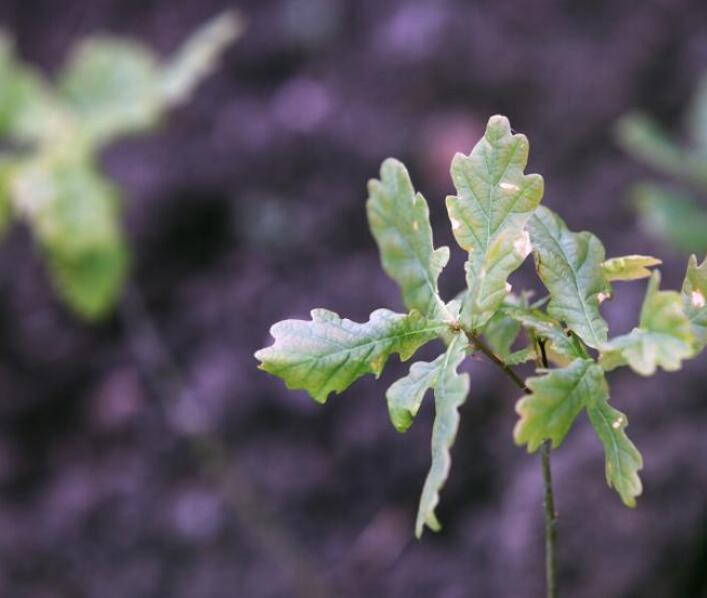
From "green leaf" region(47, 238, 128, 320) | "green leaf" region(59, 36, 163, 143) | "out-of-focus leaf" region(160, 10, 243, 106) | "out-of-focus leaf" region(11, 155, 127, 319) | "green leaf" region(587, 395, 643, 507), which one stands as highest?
"green leaf" region(587, 395, 643, 507)

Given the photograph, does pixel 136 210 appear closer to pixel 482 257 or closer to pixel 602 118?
pixel 602 118

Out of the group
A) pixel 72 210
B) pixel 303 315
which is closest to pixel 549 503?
pixel 72 210

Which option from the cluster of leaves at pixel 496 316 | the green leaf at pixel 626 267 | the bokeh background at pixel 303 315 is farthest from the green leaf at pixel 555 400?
the bokeh background at pixel 303 315

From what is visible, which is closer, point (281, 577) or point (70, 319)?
point (281, 577)

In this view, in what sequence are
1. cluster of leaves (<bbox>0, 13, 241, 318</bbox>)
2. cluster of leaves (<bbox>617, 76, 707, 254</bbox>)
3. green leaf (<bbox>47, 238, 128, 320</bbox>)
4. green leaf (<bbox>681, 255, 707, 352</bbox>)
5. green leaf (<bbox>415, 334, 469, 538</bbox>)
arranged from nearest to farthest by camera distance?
green leaf (<bbox>415, 334, 469, 538</bbox>) → green leaf (<bbox>681, 255, 707, 352</bbox>) → cluster of leaves (<bbox>617, 76, 707, 254</bbox>) → cluster of leaves (<bbox>0, 13, 241, 318</bbox>) → green leaf (<bbox>47, 238, 128, 320</bbox>)

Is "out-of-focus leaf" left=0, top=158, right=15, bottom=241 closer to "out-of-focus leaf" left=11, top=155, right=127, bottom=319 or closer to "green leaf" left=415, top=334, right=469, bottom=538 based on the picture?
"out-of-focus leaf" left=11, top=155, right=127, bottom=319

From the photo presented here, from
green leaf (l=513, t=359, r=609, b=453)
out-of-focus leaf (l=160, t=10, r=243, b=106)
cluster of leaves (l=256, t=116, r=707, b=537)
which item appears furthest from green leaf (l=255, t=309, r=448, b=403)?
out-of-focus leaf (l=160, t=10, r=243, b=106)

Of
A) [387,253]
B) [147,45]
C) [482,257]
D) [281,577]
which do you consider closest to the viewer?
[482,257]

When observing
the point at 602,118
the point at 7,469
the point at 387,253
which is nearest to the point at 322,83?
the point at 602,118
